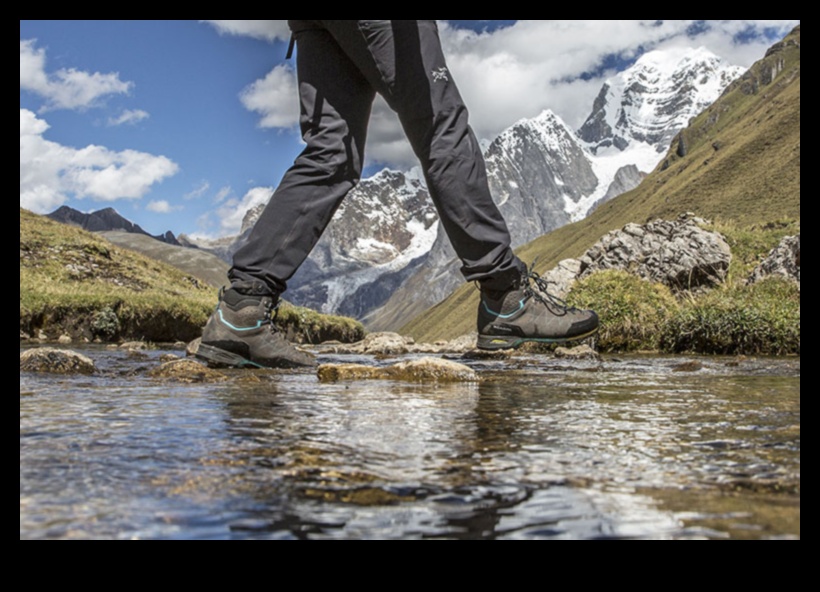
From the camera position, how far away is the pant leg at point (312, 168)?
15.3 ft

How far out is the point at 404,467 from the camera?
179cm

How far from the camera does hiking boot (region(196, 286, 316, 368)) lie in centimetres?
469

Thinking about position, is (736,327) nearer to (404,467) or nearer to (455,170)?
(455,170)

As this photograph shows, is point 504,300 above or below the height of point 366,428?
above

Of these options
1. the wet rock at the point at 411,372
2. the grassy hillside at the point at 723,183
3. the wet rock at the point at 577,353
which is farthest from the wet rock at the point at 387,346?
the grassy hillside at the point at 723,183

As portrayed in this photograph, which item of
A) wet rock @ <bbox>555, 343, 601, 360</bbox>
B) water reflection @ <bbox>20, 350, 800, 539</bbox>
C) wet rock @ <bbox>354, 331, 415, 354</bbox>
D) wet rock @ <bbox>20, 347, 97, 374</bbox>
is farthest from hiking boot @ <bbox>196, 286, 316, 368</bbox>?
wet rock @ <bbox>354, 331, 415, 354</bbox>

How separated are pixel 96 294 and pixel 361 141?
13.1m

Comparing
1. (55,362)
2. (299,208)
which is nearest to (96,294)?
(55,362)

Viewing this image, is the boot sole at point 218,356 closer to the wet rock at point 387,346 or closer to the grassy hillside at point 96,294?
the grassy hillside at point 96,294

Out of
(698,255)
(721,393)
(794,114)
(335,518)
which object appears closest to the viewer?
(335,518)

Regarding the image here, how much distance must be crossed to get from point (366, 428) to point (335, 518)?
1109 mm

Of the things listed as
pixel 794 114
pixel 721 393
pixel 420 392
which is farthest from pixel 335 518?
pixel 794 114

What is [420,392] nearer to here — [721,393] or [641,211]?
[721,393]
